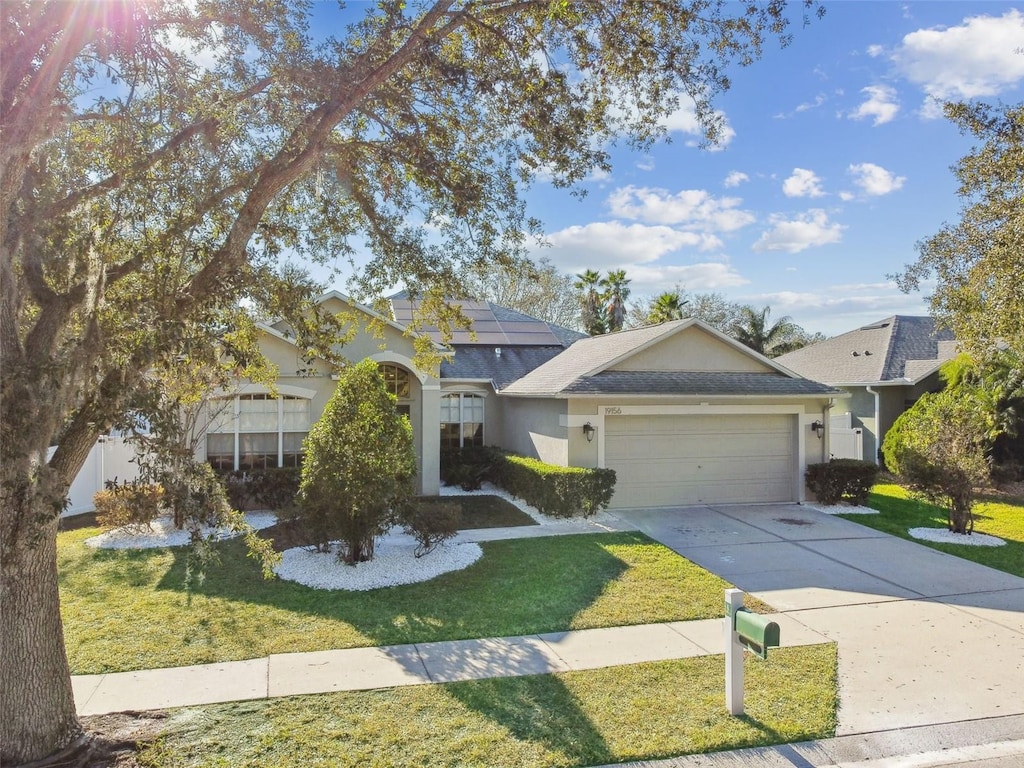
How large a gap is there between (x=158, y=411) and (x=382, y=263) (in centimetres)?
538

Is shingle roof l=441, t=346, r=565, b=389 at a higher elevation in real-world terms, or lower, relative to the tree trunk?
higher

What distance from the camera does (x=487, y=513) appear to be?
14.1 meters

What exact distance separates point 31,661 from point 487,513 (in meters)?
10.1

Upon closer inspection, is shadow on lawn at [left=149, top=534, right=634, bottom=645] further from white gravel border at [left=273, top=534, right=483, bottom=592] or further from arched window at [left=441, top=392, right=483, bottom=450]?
arched window at [left=441, top=392, right=483, bottom=450]

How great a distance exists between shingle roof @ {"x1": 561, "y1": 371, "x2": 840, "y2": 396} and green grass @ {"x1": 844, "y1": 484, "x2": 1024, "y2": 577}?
3.07 metres

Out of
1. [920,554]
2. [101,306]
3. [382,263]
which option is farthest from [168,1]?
[920,554]

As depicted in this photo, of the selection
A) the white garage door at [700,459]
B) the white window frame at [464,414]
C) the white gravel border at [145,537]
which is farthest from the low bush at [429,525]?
the white window frame at [464,414]

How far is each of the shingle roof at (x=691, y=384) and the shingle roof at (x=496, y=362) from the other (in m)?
4.65

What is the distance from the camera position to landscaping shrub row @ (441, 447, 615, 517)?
1327cm

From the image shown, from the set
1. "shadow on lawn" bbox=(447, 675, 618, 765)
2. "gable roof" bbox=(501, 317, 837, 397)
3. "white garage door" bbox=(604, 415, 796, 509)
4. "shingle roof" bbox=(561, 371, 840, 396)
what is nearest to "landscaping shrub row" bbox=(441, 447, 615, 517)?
"white garage door" bbox=(604, 415, 796, 509)

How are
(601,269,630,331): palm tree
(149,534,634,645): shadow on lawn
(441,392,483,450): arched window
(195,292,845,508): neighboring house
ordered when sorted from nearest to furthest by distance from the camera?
(149,534,634,645): shadow on lawn
(195,292,845,508): neighboring house
(441,392,483,450): arched window
(601,269,630,331): palm tree

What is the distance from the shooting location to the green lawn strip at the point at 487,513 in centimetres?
1306

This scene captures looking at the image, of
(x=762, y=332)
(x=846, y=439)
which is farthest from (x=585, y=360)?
(x=762, y=332)

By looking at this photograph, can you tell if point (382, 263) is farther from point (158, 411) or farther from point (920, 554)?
point (920, 554)
